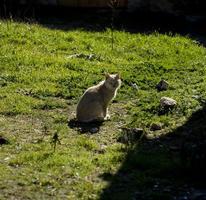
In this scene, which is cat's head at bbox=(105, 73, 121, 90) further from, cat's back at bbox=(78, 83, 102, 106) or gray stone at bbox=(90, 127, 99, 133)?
gray stone at bbox=(90, 127, 99, 133)

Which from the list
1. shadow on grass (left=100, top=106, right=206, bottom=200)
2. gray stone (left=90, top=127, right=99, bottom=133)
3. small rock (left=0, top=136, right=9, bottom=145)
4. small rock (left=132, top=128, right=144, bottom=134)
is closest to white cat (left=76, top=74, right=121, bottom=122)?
gray stone (left=90, top=127, right=99, bottom=133)

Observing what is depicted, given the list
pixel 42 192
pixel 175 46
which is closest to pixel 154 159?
pixel 42 192

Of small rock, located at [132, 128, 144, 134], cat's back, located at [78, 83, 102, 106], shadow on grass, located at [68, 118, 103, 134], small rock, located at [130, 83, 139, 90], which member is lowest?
shadow on grass, located at [68, 118, 103, 134]

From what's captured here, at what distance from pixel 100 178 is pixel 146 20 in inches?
398

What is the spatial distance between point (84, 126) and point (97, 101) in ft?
1.61

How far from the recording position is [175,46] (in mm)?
14867

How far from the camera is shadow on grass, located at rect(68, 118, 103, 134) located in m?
9.77

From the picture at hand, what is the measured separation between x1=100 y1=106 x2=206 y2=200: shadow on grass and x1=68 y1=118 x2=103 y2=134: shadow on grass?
100cm

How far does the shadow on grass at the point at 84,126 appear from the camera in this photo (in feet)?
32.0

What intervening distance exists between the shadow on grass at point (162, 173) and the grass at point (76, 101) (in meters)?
0.03

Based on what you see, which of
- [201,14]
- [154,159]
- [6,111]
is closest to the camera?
[154,159]

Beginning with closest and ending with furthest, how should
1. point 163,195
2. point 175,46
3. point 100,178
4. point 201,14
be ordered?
point 163,195
point 100,178
point 175,46
point 201,14

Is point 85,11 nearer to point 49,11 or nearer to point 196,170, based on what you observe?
point 49,11

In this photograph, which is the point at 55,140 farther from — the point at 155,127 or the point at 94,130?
the point at 155,127
